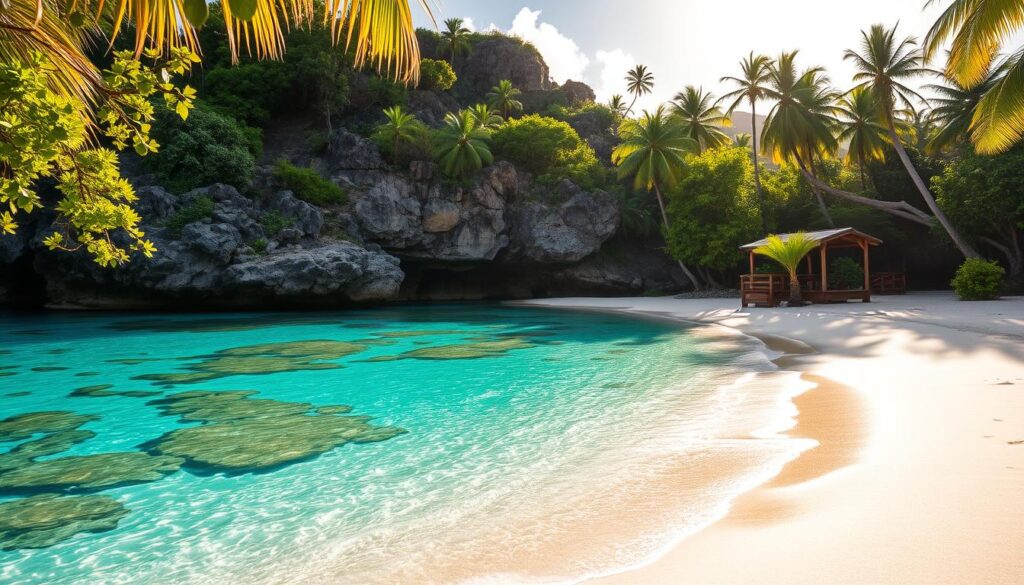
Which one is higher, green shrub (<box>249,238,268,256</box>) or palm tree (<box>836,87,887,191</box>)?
palm tree (<box>836,87,887,191</box>)

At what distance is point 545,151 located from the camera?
3553cm

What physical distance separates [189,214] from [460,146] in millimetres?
15220

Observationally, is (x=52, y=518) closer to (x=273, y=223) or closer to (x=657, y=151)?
(x=273, y=223)

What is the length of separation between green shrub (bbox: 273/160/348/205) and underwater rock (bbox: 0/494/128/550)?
89.7ft

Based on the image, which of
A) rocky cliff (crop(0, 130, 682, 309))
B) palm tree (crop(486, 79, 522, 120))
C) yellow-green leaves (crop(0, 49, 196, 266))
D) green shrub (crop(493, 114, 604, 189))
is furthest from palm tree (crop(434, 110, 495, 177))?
yellow-green leaves (crop(0, 49, 196, 266))

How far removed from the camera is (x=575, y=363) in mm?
10648

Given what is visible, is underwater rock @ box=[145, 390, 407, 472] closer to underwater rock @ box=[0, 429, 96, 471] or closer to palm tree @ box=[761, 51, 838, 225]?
underwater rock @ box=[0, 429, 96, 471]

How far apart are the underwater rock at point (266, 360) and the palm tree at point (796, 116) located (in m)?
24.4

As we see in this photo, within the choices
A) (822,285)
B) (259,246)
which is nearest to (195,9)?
(822,285)

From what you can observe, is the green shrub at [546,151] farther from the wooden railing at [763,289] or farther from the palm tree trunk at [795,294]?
the palm tree trunk at [795,294]

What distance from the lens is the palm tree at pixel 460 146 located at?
32.6 m

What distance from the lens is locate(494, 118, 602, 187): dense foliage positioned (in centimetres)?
3531

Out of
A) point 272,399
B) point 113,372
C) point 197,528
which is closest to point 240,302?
point 113,372

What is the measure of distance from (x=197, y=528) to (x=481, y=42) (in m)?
55.1
